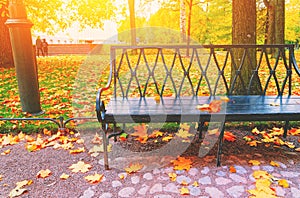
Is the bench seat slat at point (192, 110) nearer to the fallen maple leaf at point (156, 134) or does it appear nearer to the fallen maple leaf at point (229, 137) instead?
the fallen maple leaf at point (229, 137)

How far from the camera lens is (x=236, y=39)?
12.4ft

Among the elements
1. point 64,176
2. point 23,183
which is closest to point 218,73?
point 64,176

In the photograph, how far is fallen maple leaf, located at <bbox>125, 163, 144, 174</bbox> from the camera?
8.43ft

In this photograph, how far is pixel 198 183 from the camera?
2344mm

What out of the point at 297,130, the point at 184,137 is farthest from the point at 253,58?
the point at 184,137

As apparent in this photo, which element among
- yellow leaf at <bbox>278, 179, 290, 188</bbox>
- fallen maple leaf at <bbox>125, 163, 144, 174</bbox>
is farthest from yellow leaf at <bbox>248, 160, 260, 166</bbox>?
fallen maple leaf at <bbox>125, 163, 144, 174</bbox>

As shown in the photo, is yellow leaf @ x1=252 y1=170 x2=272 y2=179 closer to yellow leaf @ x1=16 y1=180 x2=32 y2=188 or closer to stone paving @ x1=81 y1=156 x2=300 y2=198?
stone paving @ x1=81 y1=156 x2=300 y2=198

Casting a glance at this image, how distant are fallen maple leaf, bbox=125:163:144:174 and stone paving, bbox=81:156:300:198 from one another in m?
0.05

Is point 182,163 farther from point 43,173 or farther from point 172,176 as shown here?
point 43,173

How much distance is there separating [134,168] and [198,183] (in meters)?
0.63

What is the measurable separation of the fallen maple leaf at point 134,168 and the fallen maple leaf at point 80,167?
1.28ft

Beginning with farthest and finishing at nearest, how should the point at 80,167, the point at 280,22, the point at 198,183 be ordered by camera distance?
1. the point at 280,22
2. the point at 80,167
3. the point at 198,183

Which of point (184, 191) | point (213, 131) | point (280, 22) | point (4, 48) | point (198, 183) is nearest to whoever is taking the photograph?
point (184, 191)

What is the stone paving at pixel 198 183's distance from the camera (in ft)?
7.23
